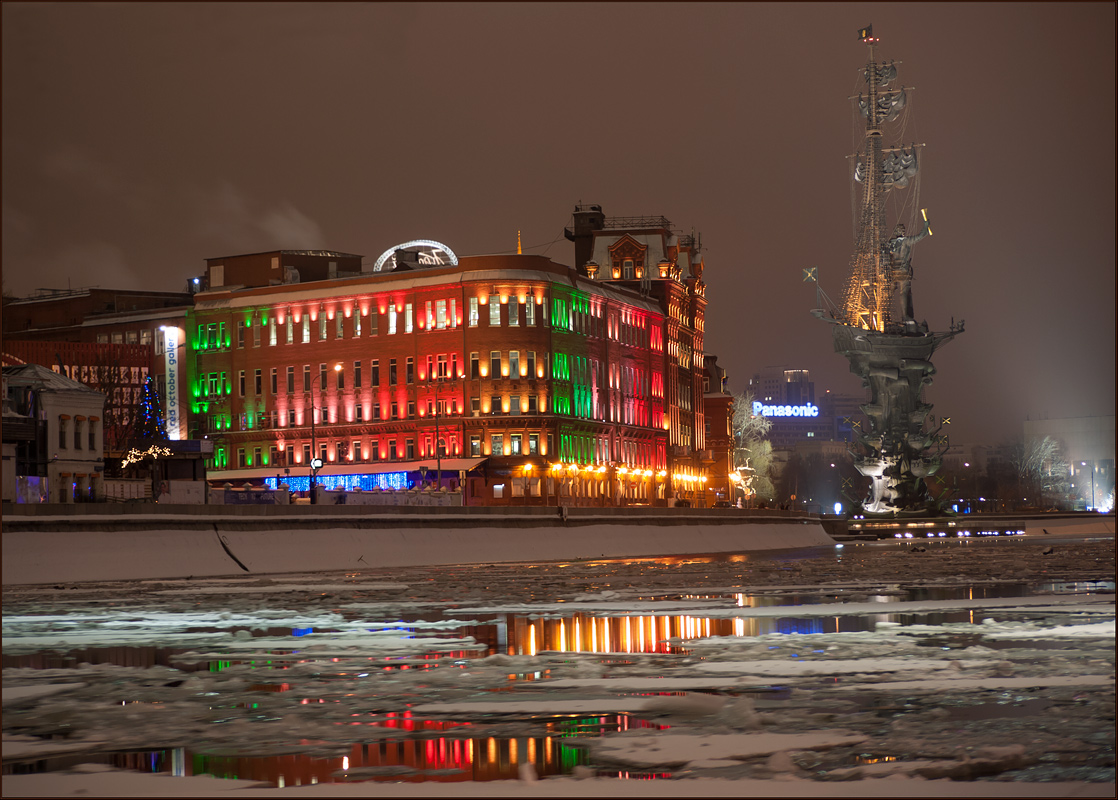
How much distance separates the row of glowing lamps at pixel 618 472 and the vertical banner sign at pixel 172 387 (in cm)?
3228

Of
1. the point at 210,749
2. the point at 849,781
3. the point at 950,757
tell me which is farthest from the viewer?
the point at 210,749

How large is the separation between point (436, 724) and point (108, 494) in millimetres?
55610

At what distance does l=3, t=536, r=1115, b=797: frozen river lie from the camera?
930 cm

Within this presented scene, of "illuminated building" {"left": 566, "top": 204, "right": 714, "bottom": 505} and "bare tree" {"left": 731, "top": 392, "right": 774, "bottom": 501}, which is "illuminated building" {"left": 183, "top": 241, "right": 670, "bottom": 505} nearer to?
"illuminated building" {"left": 566, "top": 204, "right": 714, "bottom": 505}

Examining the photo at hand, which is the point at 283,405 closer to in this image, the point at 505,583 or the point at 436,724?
the point at 505,583

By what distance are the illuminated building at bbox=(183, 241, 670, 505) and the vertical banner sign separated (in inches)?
52.6

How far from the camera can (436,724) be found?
11.5 meters

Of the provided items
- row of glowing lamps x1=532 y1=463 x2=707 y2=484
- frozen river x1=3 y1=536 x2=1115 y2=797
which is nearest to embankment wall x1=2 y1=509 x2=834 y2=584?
row of glowing lamps x1=532 y1=463 x2=707 y2=484

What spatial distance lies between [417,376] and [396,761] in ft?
325

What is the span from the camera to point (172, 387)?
A: 116 meters

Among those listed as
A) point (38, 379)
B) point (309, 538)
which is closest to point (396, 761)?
point (309, 538)

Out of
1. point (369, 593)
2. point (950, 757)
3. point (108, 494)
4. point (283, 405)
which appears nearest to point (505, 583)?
point (369, 593)

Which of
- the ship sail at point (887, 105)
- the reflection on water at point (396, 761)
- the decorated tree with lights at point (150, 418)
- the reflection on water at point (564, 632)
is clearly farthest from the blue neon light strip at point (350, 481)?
the reflection on water at point (396, 761)

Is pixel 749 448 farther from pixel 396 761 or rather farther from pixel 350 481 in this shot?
pixel 396 761
